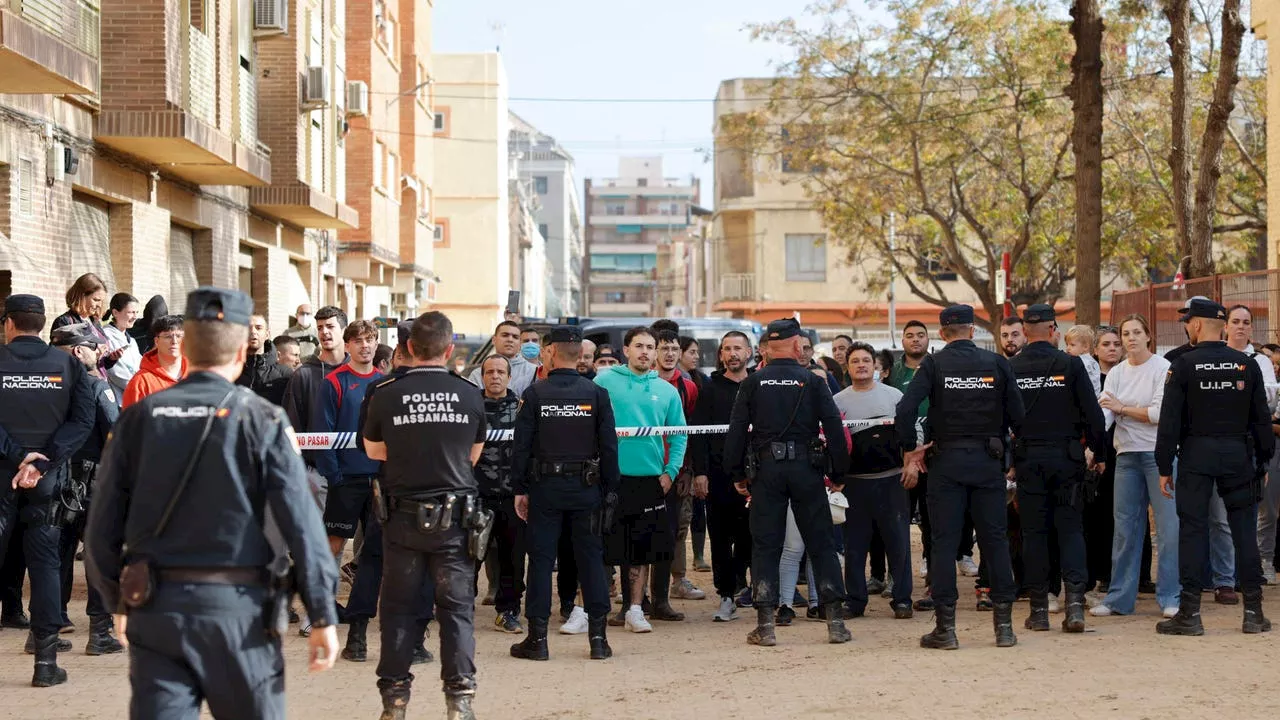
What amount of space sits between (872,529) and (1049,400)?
1538 millimetres

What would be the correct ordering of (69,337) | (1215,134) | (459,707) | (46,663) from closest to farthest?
1. (459,707)
2. (46,663)
3. (69,337)
4. (1215,134)

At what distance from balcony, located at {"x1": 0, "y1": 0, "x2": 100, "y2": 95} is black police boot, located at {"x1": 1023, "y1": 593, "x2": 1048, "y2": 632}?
8732 millimetres

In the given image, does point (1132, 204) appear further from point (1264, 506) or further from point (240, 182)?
point (1264, 506)

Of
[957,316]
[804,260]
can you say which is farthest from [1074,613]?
[804,260]

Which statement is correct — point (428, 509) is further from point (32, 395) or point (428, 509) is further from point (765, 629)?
point (765, 629)

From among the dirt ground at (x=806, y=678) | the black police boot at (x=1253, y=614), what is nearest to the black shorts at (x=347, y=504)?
the dirt ground at (x=806, y=678)

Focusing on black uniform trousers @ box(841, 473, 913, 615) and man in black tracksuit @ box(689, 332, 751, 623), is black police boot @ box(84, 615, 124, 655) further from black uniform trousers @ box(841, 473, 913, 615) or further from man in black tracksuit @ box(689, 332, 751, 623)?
black uniform trousers @ box(841, 473, 913, 615)

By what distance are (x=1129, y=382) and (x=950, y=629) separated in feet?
7.68

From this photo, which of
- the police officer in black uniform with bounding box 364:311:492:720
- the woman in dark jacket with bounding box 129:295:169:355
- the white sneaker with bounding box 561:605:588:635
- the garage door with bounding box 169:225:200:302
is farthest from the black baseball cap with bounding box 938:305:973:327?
the garage door with bounding box 169:225:200:302

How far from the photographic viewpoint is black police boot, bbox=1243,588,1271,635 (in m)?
9.49

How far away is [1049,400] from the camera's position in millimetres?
9812

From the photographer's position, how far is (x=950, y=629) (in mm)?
9234

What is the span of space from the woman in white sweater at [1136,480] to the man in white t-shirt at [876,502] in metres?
1.35

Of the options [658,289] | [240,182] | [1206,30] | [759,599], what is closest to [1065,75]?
[1206,30]
